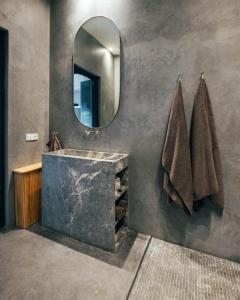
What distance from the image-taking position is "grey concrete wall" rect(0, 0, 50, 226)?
6.24 ft

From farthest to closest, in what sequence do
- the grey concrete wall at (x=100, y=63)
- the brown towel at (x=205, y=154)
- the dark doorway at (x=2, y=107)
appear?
the grey concrete wall at (x=100, y=63) → the dark doorway at (x=2, y=107) → the brown towel at (x=205, y=154)

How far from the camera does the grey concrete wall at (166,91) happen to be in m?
1.52

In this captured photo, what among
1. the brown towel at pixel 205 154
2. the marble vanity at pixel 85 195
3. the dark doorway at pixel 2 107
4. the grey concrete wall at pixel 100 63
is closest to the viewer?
the brown towel at pixel 205 154

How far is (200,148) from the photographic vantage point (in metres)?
1.52

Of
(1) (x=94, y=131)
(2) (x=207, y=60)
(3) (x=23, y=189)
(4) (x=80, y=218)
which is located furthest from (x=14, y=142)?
(2) (x=207, y=60)

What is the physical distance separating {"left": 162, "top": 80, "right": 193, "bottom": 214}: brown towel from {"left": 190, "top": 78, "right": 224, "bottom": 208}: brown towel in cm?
6

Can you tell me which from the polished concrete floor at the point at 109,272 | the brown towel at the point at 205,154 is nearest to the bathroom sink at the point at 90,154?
the brown towel at the point at 205,154

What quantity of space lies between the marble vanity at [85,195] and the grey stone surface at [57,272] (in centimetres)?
17

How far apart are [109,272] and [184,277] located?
1.83 feet

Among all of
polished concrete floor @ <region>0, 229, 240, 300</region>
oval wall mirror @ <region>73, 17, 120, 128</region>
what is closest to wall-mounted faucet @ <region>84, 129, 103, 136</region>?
oval wall mirror @ <region>73, 17, 120, 128</region>

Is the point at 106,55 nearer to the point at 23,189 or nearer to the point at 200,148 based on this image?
the point at 200,148

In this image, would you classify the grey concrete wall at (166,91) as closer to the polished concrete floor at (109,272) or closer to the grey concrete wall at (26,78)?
the polished concrete floor at (109,272)

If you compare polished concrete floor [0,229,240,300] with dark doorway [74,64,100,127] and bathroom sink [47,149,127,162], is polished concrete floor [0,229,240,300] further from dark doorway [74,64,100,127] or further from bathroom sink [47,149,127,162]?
dark doorway [74,64,100,127]

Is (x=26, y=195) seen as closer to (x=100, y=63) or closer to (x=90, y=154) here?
(x=90, y=154)
